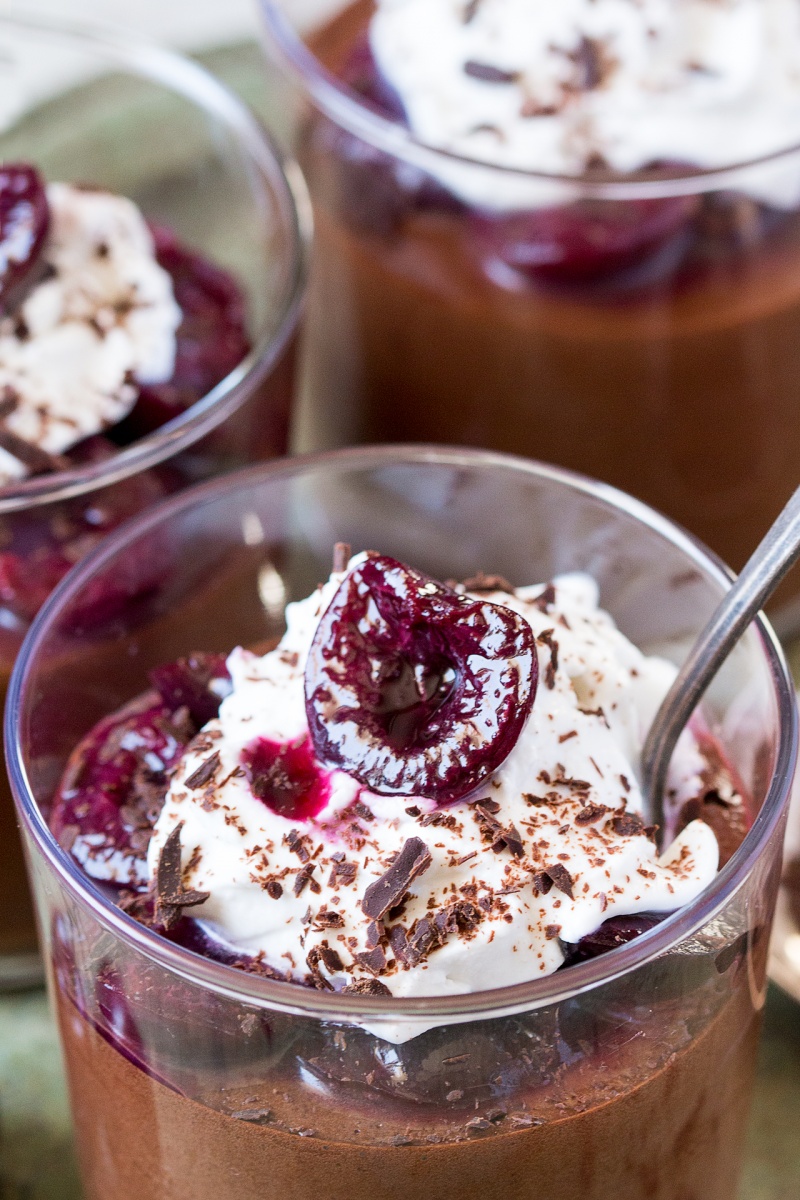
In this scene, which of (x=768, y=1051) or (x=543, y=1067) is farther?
(x=768, y=1051)

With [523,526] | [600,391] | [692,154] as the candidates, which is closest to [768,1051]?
[523,526]

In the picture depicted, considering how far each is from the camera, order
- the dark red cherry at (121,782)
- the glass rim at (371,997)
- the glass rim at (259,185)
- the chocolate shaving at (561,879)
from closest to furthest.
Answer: the glass rim at (371,997)
the chocolate shaving at (561,879)
the dark red cherry at (121,782)
the glass rim at (259,185)

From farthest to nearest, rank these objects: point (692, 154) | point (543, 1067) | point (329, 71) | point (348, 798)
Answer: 1. point (329, 71)
2. point (692, 154)
3. point (348, 798)
4. point (543, 1067)

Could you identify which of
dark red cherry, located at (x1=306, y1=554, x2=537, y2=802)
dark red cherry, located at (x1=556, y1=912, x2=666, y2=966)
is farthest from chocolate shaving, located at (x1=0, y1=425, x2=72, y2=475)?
dark red cherry, located at (x1=556, y1=912, x2=666, y2=966)

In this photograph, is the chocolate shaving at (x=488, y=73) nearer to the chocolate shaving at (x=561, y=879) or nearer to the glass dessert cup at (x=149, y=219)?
the glass dessert cup at (x=149, y=219)

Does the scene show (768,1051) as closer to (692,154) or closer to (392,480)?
(392,480)

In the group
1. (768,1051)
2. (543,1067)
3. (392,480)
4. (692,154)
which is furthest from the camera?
(692,154)

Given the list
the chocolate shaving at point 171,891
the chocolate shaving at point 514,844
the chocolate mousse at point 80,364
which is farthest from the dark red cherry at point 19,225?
the chocolate shaving at point 514,844
